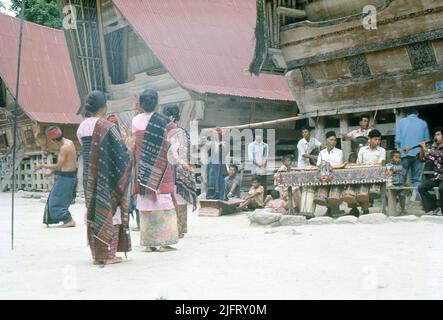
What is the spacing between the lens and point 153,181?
5.75 meters

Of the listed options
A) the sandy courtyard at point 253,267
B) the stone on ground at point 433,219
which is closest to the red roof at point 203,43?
the stone on ground at point 433,219

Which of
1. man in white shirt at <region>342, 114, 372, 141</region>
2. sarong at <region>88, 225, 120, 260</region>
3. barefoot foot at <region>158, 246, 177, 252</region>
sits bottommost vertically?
barefoot foot at <region>158, 246, 177, 252</region>

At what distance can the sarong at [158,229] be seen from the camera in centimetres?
575

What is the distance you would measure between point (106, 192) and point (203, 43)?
36.0 ft

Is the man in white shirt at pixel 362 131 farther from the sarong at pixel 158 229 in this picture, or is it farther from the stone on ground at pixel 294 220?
the sarong at pixel 158 229

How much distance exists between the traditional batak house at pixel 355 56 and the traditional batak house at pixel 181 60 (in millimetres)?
2411

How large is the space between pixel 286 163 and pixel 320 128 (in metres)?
1.79

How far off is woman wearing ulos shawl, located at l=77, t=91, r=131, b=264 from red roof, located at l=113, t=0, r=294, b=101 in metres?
7.62

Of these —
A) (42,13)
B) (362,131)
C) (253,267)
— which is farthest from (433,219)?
(42,13)

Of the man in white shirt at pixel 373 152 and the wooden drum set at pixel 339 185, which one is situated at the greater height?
the man in white shirt at pixel 373 152

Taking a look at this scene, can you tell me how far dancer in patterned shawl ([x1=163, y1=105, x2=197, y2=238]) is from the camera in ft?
21.4

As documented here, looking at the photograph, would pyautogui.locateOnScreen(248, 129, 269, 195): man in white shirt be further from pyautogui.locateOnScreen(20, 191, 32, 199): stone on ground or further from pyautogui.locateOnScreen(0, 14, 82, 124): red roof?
pyautogui.locateOnScreen(0, 14, 82, 124): red roof

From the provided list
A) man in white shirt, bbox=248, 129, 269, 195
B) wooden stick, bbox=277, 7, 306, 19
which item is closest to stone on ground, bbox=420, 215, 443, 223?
man in white shirt, bbox=248, 129, 269, 195
